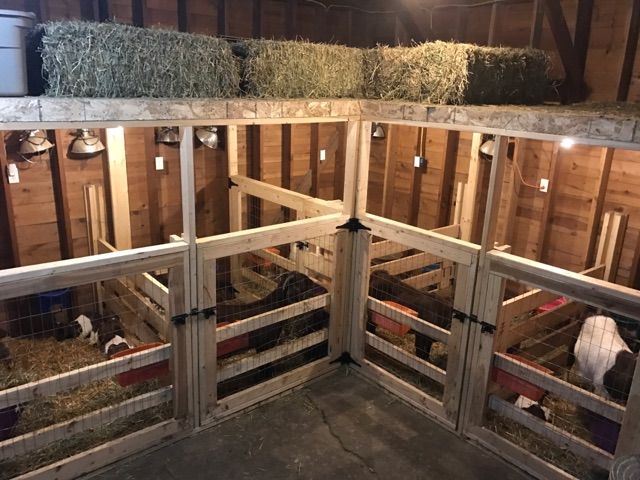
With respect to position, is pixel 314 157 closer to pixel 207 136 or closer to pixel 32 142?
pixel 207 136

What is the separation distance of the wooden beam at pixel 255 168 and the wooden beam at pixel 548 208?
3028 millimetres

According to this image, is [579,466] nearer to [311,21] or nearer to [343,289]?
[343,289]

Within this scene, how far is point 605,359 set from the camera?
3549 millimetres

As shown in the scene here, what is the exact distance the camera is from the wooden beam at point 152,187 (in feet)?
16.7

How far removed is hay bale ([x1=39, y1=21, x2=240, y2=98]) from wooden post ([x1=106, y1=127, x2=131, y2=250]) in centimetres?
150

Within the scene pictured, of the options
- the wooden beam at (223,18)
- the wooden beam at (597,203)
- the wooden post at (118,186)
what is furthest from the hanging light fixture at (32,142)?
the wooden beam at (597,203)

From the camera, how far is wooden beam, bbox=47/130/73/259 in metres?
4.58

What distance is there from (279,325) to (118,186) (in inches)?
76.9

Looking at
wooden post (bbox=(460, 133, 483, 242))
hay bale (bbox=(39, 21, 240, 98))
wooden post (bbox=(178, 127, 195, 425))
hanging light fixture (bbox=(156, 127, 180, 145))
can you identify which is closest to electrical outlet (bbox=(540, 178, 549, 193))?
wooden post (bbox=(460, 133, 483, 242))

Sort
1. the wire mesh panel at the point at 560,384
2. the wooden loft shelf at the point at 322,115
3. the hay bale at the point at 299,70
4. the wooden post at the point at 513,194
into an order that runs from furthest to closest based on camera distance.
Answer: the wooden post at the point at 513,194 → the hay bale at the point at 299,70 → the wire mesh panel at the point at 560,384 → the wooden loft shelf at the point at 322,115

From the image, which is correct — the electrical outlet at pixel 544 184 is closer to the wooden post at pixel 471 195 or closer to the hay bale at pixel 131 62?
the wooden post at pixel 471 195

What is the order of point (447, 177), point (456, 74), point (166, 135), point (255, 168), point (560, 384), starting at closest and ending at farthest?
point (560, 384), point (456, 74), point (166, 135), point (447, 177), point (255, 168)

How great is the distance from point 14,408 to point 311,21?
15.3 feet

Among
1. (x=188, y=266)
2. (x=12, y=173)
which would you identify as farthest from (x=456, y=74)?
(x=12, y=173)
